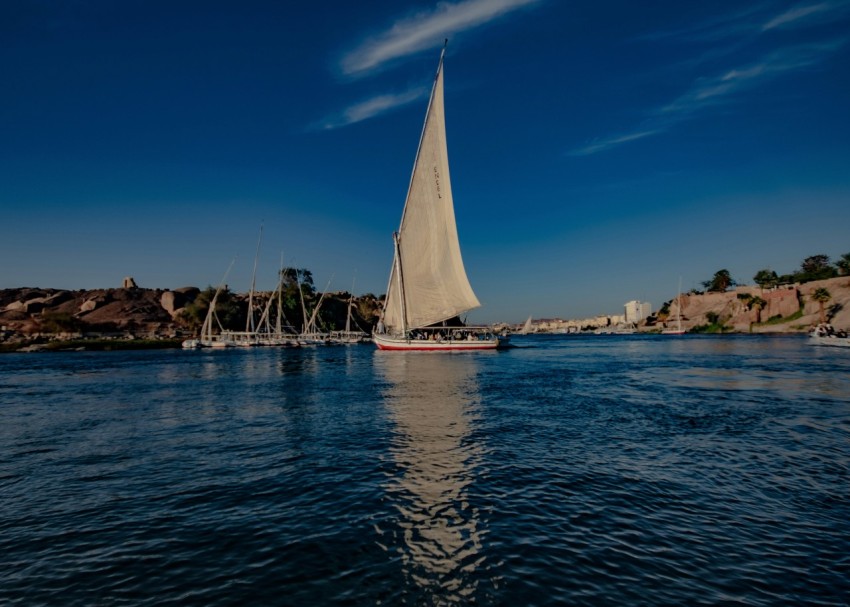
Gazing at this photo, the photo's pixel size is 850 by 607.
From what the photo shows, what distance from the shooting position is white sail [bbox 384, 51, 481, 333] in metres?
67.0

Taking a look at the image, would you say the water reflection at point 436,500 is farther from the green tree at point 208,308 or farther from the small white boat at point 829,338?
the green tree at point 208,308

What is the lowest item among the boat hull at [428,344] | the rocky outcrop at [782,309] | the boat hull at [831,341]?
the boat hull at [831,341]

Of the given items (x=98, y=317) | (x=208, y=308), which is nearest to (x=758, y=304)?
(x=208, y=308)

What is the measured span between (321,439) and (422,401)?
9894mm

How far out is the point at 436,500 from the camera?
36.0ft

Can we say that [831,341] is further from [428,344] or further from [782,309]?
[782,309]

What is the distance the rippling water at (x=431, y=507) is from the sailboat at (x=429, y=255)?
159 feet

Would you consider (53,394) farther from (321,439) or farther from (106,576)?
(106,576)

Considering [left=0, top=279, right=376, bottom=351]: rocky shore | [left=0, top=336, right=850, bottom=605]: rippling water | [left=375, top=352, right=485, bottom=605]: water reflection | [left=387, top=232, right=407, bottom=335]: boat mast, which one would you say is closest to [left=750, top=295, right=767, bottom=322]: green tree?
[left=387, top=232, right=407, bottom=335]: boat mast

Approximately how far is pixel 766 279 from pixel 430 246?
159m

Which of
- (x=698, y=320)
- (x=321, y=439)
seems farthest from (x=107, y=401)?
(x=698, y=320)

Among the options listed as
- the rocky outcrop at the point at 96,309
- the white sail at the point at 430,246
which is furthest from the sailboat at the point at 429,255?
the rocky outcrop at the point at 96,309

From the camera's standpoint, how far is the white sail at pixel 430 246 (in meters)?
67.0

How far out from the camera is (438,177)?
67.4 metres
